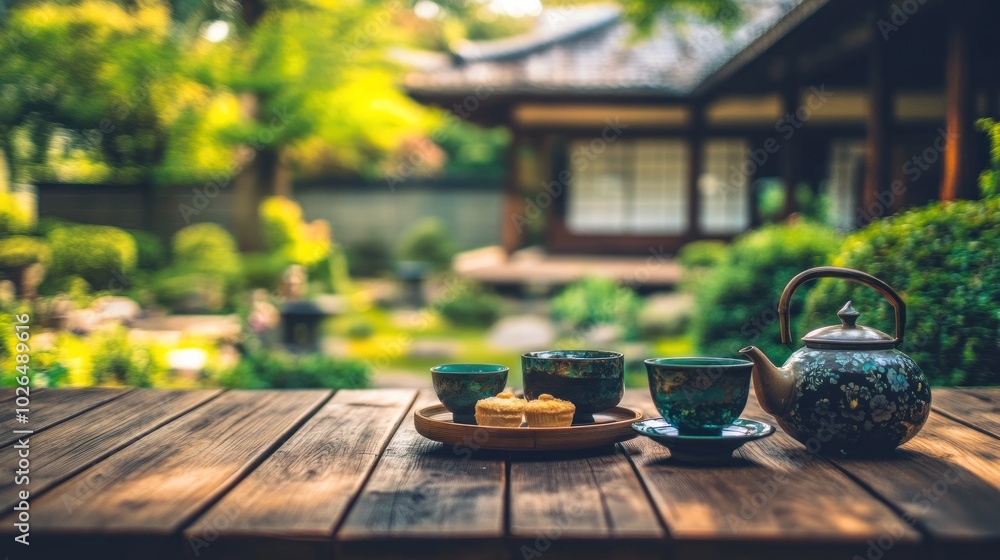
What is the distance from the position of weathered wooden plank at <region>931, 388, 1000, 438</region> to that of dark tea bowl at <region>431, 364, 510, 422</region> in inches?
47.8

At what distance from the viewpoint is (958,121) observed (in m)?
4.77

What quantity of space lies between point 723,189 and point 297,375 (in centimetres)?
889

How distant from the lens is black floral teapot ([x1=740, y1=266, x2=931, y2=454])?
5.43 feet

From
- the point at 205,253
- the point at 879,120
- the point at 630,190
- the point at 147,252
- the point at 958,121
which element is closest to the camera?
the point at 958,121

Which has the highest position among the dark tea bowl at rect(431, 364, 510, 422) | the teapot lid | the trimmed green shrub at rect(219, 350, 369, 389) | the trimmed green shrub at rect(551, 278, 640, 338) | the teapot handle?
the teapot handle

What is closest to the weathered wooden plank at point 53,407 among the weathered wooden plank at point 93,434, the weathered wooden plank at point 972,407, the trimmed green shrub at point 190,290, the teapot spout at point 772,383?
the weathered wooden plank at point 93,434

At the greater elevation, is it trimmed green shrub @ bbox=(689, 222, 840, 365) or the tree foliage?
the tree foliage

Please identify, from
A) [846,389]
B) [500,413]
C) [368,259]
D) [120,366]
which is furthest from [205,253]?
[846,389]

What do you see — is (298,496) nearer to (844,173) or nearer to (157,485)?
(157,485)

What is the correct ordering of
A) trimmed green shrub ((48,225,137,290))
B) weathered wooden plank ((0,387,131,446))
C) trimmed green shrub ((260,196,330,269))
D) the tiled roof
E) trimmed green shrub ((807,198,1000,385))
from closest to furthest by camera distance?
weathered wooden plank ((0,387,131,446)) → trimmed green shrub ((807,198,1000,385)) → trimmed green shrub ((48,225,137,290)) → the tiled roof → trimmed green shrub ((260,196,330,269))

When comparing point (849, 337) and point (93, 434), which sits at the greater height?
point (849, 337)

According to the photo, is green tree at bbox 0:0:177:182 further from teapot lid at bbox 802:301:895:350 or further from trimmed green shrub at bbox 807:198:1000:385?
teapot lid at bbox 802:301:895:350

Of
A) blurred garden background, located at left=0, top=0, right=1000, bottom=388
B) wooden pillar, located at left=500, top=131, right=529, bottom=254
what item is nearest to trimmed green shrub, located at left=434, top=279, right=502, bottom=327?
blurred garden background, located at left=0, top=0, right=1000, bottom=388

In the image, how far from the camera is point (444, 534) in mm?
1283
